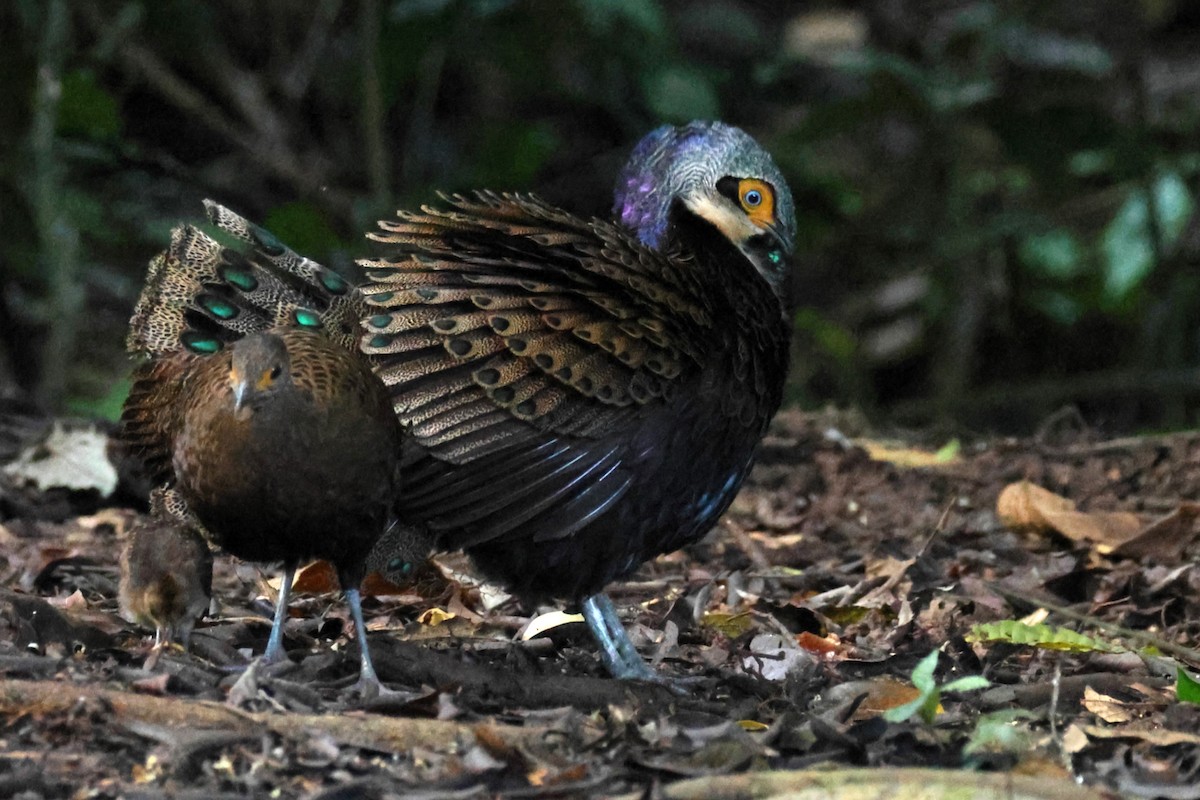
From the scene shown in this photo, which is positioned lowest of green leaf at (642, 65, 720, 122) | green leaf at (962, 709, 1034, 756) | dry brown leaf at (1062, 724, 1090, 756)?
green leaf at (962, 709, 1034, 756)

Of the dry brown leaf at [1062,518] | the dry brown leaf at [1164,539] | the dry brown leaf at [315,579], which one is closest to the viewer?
the dry brown leaf at [315,579]

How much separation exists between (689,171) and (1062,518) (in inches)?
69.9

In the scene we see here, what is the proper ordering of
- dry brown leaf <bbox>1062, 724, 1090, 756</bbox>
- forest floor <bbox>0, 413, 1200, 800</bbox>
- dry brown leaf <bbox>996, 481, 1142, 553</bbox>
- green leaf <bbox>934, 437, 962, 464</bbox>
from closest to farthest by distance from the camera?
1. forest floor <bbox>0, 413, 1200, 800</bbox>
2. dry brown leaf <bbox>1062, 724, 1090, 756</bbox>
3. dry brown leaf <bbox>996, 481, 1142, 553</bbox>
4. green leaf <bbox>934, 437, 962, 464</bbox>

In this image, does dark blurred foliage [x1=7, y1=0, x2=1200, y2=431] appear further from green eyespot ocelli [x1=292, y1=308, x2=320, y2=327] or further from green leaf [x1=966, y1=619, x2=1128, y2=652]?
green leaf [x1=966, y1=619, x2=1128, y2=652]

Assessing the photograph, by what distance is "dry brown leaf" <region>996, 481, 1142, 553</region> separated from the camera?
16.3ft

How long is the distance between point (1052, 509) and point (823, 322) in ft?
13.0

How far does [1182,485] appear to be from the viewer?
568 cm

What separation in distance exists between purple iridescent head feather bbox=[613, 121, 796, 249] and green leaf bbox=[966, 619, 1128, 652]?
1.06 metres

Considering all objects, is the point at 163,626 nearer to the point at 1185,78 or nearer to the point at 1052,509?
the point at 1052,509

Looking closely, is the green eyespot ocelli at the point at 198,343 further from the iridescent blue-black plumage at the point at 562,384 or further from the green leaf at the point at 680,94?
the green leaf at the point at 680,94

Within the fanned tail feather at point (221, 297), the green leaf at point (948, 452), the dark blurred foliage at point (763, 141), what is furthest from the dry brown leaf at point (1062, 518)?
the dark blurred foliage at point (763, 141)

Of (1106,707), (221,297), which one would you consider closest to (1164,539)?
(1106,707)

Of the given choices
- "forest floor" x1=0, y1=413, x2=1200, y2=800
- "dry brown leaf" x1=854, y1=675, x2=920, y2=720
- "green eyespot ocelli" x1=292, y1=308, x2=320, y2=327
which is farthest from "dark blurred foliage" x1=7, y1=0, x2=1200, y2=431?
"dry brown leaf" x1=854, y1=675, x2=920, y2=720

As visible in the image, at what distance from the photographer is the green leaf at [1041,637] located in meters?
3.91
